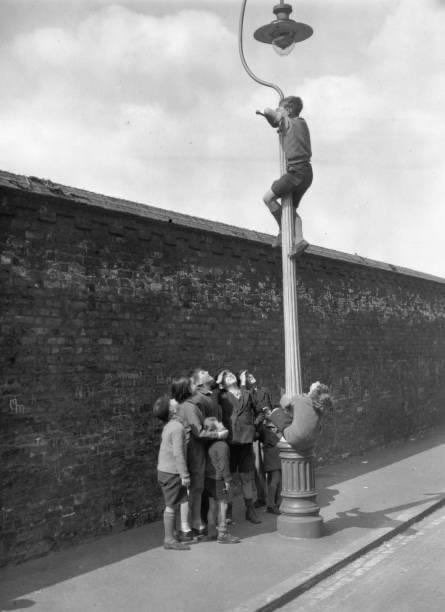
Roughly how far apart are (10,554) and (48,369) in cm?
170

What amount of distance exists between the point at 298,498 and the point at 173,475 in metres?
1.38

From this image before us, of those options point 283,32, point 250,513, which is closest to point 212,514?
point 250,513

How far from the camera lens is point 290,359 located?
7.62m

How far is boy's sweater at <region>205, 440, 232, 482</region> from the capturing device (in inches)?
292

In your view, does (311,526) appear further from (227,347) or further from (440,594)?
(227,347)

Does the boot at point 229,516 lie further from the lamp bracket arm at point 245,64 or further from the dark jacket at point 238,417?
the lamp bracket arm at point 245,64

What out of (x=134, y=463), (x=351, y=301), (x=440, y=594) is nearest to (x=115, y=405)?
(x=134, y=463)

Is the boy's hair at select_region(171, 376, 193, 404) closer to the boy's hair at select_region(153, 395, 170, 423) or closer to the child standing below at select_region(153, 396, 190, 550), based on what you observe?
the boy's hair at select_region(153, 395, 170, 423)

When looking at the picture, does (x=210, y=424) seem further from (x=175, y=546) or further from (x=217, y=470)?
(x=175, y=546)

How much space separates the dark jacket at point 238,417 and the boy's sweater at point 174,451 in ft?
3.39

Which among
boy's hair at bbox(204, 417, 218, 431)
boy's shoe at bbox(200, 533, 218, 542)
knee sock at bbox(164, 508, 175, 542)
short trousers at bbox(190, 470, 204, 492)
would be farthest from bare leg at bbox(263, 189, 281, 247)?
boy's shoe at bbox(200, 533, 218, 542)

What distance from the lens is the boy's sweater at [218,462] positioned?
7.43 m

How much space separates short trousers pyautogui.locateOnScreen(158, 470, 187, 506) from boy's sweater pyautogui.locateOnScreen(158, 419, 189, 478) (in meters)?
0.05

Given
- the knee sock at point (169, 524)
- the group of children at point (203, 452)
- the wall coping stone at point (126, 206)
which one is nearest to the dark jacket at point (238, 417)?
the group of children at point (203, 452)
